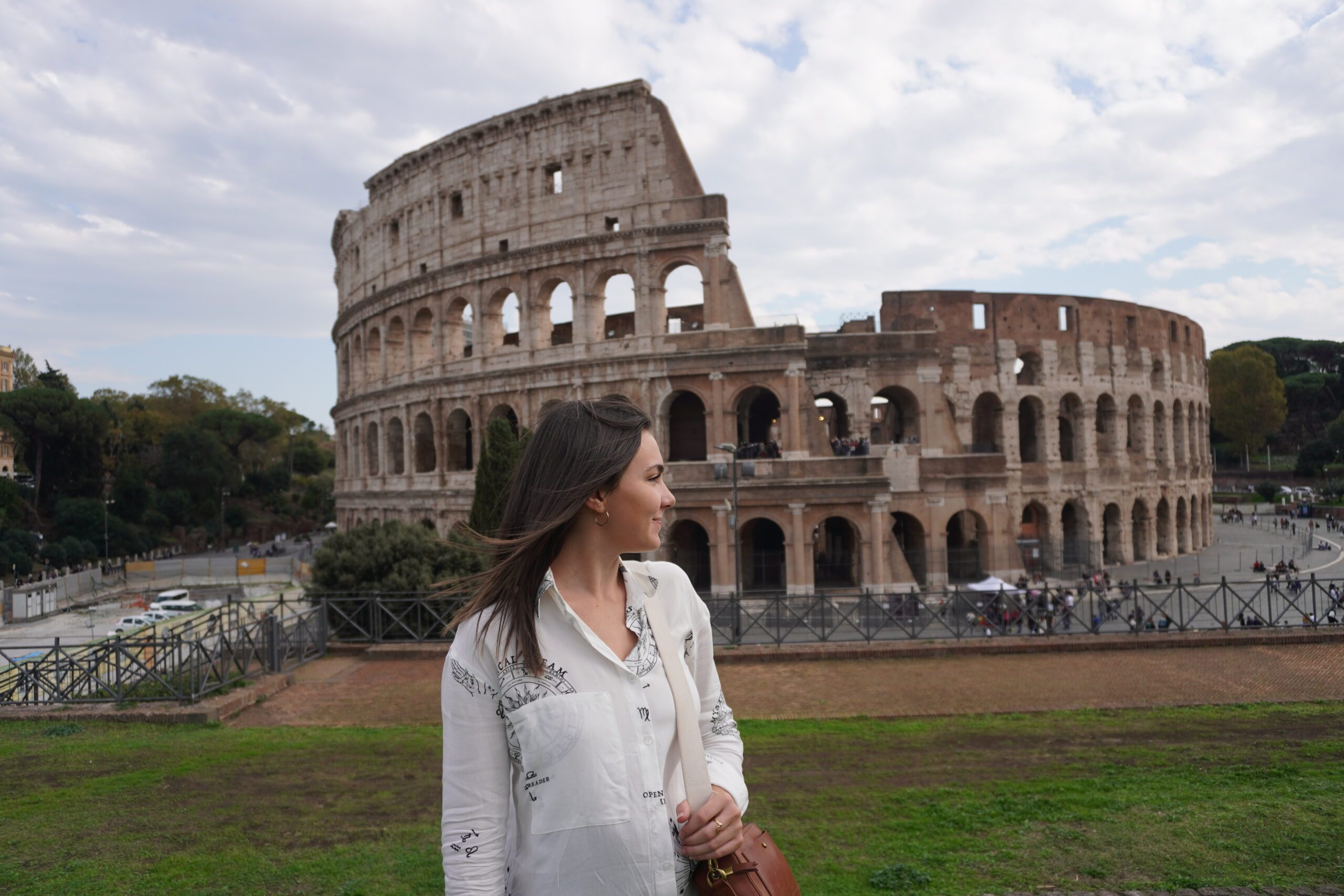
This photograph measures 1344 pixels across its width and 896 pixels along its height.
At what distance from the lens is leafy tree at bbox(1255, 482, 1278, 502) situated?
225 ft

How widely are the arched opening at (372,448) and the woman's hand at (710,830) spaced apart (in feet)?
120

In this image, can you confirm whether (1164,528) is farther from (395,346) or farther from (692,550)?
(395,346)

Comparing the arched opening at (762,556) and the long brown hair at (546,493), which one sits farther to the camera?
→ the arched opening at (762,556)

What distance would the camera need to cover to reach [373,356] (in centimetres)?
3753

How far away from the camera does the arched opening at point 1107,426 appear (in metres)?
35.9

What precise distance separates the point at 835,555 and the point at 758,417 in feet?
20.7

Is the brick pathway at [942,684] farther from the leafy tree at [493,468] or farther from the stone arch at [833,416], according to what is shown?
the stone arch at [833,416]

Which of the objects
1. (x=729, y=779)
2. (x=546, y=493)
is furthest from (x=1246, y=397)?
(x=546, y=493)

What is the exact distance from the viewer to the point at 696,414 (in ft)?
97.7

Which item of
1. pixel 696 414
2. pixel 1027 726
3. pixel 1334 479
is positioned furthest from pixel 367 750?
pixel 1334 479

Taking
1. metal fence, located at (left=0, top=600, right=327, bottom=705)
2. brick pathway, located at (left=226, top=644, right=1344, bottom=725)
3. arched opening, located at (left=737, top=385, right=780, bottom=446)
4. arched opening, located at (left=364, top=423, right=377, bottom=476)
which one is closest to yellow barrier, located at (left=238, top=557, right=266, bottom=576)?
arched opening, located at (left=364, top=423, right=377, bottom=476)

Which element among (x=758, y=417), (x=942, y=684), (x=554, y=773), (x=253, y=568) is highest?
(x=758, y=417)

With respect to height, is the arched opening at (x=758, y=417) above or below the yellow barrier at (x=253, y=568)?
above

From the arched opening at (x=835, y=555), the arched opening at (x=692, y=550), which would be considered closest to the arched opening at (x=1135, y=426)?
the arched opening at (x=835, y=555)
